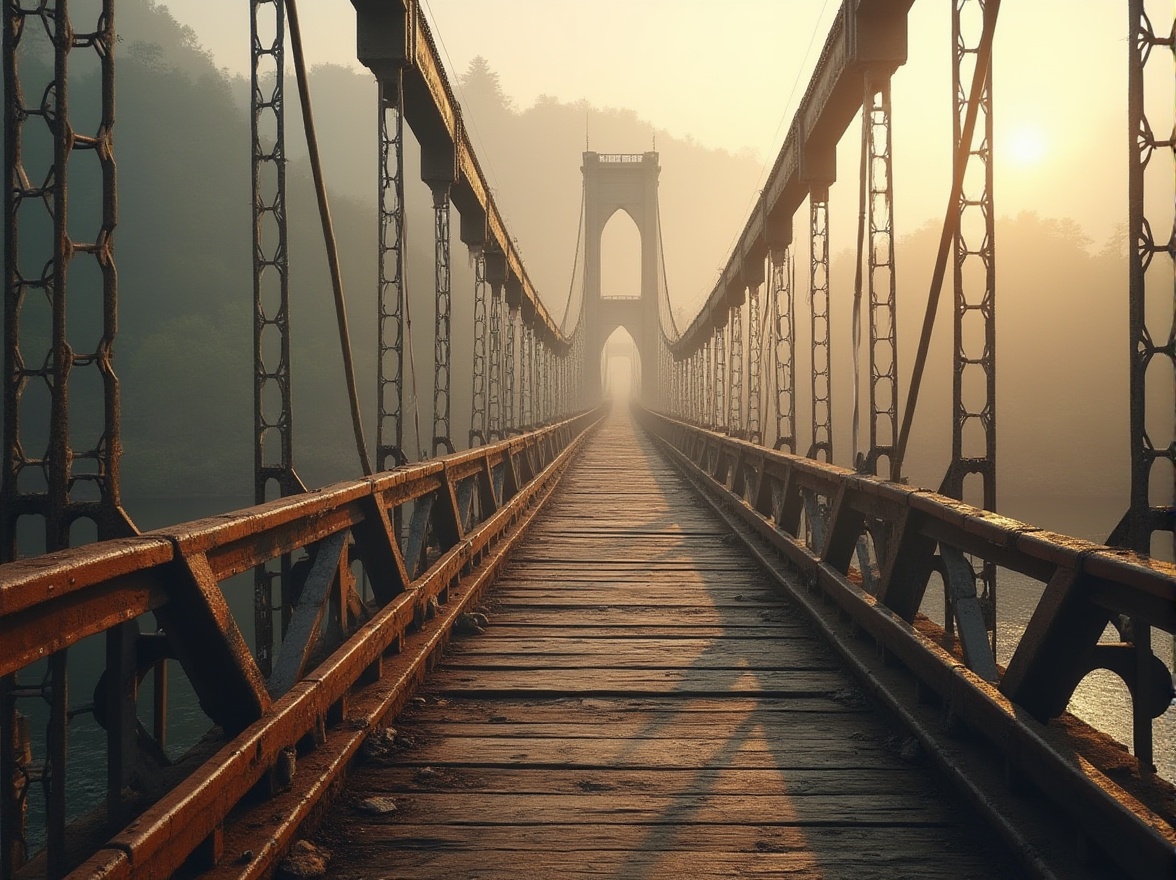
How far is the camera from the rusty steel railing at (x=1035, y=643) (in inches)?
93.7

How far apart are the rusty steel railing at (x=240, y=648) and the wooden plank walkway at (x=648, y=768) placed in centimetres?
21

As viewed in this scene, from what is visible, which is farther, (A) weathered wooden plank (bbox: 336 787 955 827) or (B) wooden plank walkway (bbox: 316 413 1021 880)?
(A) weathered wooden plank (bbox: 336 787 955 827)

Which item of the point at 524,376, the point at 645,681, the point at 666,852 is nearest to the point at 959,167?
the point at 645,681

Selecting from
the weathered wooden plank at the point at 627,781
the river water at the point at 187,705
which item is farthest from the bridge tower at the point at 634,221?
the weathered wooden plank at the point at 627,781

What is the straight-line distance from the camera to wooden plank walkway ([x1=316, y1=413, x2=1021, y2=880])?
296cm

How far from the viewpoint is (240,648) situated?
284cm

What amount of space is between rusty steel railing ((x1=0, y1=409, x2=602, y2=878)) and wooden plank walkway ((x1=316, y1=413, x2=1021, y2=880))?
21 cm

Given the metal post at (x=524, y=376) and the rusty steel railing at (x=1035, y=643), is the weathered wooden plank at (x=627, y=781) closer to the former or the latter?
the rusty steel railing at (x=1035, y=643)

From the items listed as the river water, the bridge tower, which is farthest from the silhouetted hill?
the river water

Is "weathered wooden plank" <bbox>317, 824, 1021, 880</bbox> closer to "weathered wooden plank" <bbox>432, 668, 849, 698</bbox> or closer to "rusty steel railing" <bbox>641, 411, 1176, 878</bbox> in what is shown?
"rusty steel railing" <bbox>641, 411, 1176, 878</bbox>

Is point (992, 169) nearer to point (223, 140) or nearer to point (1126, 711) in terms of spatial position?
point (1126, 711)

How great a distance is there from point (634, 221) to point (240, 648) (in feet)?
271

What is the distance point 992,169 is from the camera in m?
7.10

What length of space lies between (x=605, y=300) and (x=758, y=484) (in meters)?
79.3
